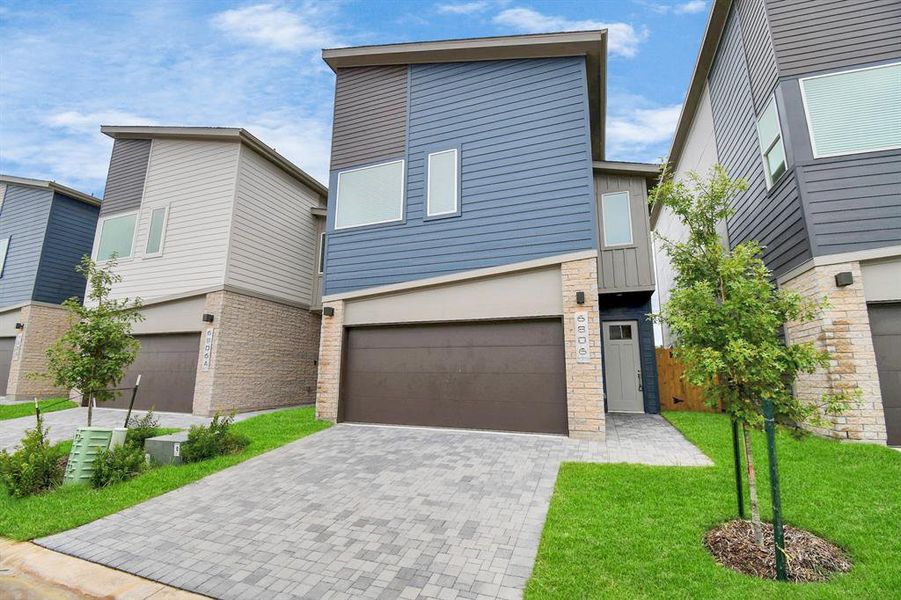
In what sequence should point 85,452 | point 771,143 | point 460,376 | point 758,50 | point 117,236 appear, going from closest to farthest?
1. point 85,452
2. point 771,143
3. point 758,50
4. point 460,376
5. point 117,236

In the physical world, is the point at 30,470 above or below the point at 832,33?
below

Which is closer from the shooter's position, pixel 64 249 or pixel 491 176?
pixel 491 176

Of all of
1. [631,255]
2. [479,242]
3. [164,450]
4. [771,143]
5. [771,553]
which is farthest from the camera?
[631,255]

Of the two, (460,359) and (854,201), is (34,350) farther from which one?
(854,201)

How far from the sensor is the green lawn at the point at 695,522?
288cm

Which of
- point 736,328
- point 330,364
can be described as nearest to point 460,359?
point 330,364

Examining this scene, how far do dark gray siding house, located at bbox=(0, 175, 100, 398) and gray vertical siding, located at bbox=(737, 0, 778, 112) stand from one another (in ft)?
71.8

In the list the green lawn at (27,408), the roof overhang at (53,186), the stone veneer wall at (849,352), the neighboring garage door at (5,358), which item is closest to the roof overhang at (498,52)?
the stone veneer wall at (849,352)

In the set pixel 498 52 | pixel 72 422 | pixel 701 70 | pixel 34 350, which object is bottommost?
pixel 72 422

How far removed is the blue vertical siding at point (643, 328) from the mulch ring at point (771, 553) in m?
7.34

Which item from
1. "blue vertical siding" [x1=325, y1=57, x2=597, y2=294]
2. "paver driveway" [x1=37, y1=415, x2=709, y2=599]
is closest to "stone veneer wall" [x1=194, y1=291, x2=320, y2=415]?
"blue vertical siding" [x1=325, y1=57, x2=597, y2=294]

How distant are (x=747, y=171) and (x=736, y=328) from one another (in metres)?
7.76

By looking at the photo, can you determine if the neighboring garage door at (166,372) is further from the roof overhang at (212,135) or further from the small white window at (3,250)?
the small white window at (3,250)

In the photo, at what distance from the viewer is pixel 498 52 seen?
9.21m
